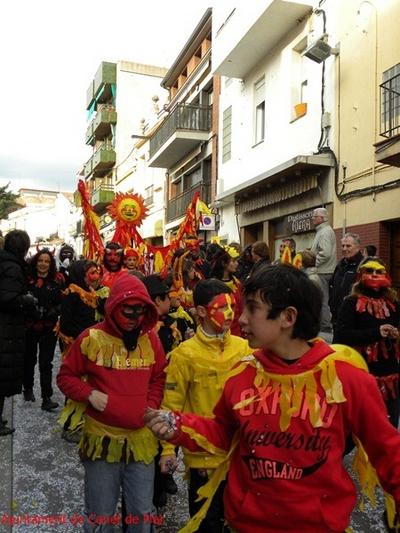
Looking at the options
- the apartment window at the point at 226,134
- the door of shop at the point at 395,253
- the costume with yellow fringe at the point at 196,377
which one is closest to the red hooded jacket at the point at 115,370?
the costume with yellow fringe at the point at 196,377

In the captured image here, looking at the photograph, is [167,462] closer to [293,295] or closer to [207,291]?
[207,291]

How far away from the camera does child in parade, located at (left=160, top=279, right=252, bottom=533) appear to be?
2.64 meters

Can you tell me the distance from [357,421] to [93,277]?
4.03 m

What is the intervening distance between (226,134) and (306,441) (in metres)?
15.4

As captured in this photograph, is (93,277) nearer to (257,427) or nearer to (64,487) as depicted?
(64,487)

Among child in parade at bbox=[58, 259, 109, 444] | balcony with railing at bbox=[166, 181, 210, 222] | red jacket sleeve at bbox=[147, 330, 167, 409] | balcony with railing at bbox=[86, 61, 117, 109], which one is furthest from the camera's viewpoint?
balcony with railing at bbox=[86, 61, 117, 109]

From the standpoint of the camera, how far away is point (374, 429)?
1.64m

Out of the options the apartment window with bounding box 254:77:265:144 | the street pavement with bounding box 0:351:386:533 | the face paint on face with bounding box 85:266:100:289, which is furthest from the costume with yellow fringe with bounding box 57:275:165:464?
the apartment window with bounding box 254:77:265:144

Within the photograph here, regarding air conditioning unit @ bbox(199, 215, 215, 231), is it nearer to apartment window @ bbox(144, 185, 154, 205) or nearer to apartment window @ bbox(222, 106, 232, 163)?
apartment window @ bbox(222, 106, 232, 163)

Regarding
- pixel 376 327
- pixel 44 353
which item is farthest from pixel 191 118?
pixel 376 327

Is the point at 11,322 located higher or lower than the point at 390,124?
lower

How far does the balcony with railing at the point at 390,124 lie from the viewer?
302 inches

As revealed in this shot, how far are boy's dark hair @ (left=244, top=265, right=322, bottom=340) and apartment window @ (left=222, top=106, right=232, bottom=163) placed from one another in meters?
14.7

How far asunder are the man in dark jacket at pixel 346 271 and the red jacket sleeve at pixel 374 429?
13.5 feet
